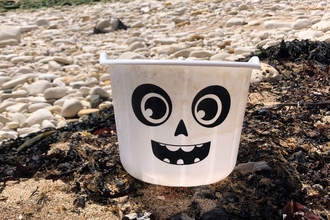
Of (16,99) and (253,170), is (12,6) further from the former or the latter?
(253,170)

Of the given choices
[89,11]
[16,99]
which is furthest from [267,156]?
[89,11]

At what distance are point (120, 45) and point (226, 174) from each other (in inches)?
201

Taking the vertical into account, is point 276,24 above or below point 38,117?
above

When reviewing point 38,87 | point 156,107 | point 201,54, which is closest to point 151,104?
point 156,107

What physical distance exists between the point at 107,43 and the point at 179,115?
5.52m

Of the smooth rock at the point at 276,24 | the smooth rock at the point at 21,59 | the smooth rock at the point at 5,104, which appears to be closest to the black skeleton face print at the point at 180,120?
the smooth rock at the point at 5,104

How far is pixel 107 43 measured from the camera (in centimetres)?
684

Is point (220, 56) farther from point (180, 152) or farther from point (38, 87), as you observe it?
point (180, 152)

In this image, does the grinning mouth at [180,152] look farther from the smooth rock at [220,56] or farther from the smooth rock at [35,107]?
the smooth rock at [220,56]

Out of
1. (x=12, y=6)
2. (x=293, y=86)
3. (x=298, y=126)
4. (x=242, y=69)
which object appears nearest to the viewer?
(x=242, y=69)

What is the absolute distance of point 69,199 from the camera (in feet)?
5.94

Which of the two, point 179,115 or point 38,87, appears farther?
point 38,87

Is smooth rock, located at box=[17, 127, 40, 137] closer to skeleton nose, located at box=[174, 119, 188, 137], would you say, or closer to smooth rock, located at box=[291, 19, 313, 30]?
skeleton nose, located at box=[174, 119, 188, 137]

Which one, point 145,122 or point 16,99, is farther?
point 16,99
